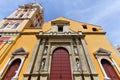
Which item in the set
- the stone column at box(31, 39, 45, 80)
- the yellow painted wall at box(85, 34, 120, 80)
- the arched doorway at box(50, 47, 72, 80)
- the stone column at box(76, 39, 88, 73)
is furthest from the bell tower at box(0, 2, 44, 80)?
the yellow painted wall at box(85, 34, 120, 80)

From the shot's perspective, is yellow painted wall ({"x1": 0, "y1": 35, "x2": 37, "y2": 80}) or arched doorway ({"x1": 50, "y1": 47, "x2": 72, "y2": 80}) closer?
arched doorway ({"x1": 50, "y1": 47, "x2": 72, "y2": 80})

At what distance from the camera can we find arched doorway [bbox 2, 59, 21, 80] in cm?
1363

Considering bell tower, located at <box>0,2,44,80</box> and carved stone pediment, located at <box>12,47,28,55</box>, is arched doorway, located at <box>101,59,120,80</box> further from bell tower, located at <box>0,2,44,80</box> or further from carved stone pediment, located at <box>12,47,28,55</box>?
carved stone pediment, located at <box>12,47,28,55</box>

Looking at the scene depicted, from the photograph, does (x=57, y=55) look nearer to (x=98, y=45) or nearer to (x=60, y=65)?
(x=60, y=65)

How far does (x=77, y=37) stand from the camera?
18.0 meters

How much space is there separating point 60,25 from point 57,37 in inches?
163

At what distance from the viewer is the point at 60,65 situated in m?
14.5

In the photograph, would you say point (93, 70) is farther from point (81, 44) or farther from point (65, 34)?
point (65, 34)

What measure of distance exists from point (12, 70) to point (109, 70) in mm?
9970

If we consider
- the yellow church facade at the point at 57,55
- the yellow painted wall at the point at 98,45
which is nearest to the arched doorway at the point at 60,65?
the yellow church facade at the point at 57,55

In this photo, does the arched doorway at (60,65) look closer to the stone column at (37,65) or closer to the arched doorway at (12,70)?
the stone column at (37,65)

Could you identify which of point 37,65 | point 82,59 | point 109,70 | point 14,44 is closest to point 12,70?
point 37,65

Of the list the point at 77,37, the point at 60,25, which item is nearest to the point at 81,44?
the point at 77,37

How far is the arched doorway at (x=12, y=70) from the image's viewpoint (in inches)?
537
